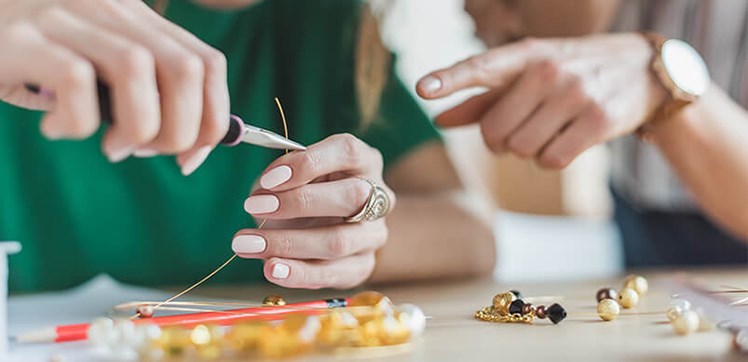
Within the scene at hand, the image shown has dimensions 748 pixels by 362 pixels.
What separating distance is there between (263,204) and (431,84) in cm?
21

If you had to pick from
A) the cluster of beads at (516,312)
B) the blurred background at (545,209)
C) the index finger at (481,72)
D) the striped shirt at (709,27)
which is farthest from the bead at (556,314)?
the blurred background at (545,209)

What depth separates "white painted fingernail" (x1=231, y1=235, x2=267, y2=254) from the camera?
0.50 metres

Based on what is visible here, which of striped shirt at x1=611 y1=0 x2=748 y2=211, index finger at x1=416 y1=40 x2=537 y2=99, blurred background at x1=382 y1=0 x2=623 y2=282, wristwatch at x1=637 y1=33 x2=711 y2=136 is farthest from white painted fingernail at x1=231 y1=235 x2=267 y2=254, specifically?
blurred background at x1=382 y1=0 x2=623 y2=282

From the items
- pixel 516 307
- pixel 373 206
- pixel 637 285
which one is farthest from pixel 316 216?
pixel 637 285

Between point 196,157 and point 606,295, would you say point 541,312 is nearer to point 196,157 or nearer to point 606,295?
point 606,295

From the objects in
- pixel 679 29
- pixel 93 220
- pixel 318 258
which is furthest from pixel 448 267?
pixel 679 29

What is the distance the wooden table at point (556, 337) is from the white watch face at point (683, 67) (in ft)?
0.76

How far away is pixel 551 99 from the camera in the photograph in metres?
0.72

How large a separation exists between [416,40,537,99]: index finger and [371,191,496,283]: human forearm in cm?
13

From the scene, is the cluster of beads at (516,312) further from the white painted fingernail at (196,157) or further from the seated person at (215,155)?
the white painted fingernail at (196,157)

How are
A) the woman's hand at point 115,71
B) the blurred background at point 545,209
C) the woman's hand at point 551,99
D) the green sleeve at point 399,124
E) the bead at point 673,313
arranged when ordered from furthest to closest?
the blurred background at point 545,209, the green sleeve at point 399,124, the woman's hand at point 551,99, the bead at point 673,313, the woman's hand at point 115,71

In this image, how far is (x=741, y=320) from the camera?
18.9 inches

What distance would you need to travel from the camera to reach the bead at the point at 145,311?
0.50 meters

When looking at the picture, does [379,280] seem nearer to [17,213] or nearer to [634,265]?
[17,213]
